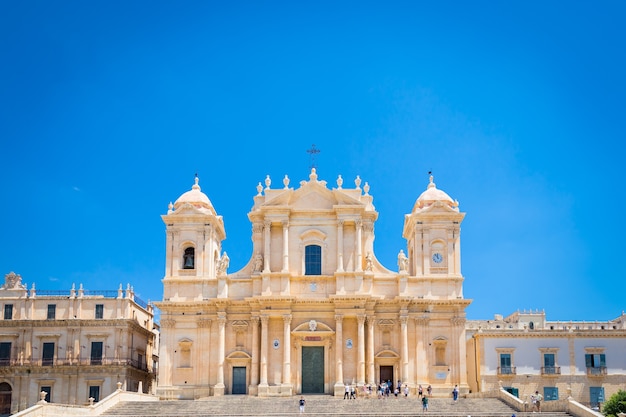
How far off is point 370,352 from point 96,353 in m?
19.2

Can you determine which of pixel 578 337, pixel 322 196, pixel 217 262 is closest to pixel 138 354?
pixel 217 262

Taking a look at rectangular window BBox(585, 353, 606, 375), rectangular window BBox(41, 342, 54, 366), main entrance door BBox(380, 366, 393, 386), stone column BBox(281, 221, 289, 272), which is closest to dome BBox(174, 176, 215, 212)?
stone column BBox(281, 221, 289, 272)

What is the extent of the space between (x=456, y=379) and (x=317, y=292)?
10002mm

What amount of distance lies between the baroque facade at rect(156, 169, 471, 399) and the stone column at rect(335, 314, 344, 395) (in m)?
0.06

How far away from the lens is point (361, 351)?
53.5m

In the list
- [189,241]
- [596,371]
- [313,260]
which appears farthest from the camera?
[189,241]

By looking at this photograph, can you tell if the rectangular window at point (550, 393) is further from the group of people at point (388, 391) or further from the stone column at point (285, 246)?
the stone column at point (285, 246)

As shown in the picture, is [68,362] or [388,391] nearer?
[388,391]

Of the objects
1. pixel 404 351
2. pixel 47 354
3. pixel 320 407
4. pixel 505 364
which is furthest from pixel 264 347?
pixel 47 354

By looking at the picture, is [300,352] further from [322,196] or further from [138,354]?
[138,354]

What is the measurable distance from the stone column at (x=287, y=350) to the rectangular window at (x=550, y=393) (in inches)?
632

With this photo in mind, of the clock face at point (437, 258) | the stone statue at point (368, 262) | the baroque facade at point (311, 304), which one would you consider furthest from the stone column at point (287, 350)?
the clock face at point (437, 258)

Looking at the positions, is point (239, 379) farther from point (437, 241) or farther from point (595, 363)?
point (595, 363)

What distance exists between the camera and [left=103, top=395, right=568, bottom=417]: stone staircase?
45.1 meters
